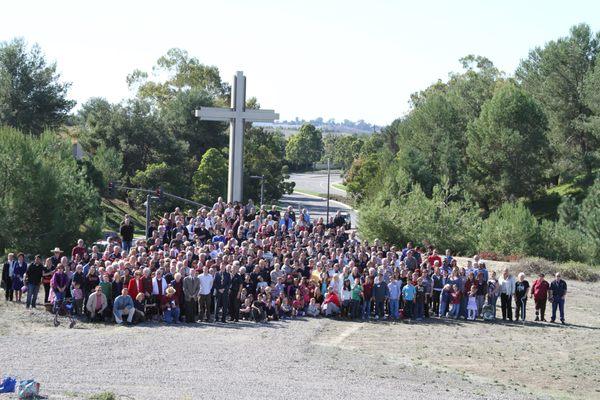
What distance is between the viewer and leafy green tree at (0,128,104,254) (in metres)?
33.5

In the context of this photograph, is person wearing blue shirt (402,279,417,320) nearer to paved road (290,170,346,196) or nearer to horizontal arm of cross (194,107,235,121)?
horizontal arm of cross (194,107,235,121)

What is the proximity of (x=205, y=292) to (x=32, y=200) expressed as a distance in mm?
13831

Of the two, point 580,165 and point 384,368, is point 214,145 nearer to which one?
point 580,165

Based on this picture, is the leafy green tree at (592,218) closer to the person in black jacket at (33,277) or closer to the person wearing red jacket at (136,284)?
the person wearing red jacket at (136,284)

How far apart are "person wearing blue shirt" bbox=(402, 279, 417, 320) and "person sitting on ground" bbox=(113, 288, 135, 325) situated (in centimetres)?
795

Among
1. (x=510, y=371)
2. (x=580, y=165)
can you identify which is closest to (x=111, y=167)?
(x=580, y=165)

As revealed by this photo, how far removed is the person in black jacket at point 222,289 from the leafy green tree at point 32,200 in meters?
13.4

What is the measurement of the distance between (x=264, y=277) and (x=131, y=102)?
167ft

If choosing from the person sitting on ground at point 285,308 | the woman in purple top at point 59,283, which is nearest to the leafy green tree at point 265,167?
the person sitting on ground at point 285,308

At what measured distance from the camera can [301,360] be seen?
1917 centimetres

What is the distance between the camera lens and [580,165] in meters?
67.0

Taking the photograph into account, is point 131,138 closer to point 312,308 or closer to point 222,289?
point 312,308

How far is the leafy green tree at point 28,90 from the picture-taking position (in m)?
59.3

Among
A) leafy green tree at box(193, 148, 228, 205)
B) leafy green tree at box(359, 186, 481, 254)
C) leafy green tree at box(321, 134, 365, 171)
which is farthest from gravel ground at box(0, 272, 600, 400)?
leafy green tree at box(321, 134, 365, 171)
